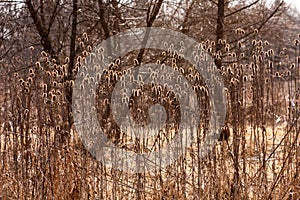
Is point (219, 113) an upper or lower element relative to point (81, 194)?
upper

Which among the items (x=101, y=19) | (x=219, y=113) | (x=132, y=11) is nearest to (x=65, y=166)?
(x=219, y=113)

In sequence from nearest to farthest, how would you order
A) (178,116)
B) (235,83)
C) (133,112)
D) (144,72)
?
(235,83)
(178,116)
(133,112)
(144,72)

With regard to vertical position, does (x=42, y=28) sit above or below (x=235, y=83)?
above

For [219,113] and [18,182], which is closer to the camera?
[18,182]

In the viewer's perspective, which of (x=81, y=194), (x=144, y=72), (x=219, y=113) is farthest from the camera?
(x=144, y=72)

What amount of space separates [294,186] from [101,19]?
2.62 meters

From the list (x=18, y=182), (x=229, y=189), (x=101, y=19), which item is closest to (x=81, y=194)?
(x=18, y=182)

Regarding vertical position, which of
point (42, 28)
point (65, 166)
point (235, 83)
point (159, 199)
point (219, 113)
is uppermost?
point (42, 28)

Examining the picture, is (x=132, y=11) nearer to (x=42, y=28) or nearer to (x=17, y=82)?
(x=42, y=28)

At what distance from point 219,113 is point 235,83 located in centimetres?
82

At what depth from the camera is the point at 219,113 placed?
3.08m

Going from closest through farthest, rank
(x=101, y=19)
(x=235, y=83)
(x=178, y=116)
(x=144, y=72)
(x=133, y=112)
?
(x=235, y=83) → (x=178, y=116) → (x=133, y=112) → (x=101, y=19) → (x=144, y=72)

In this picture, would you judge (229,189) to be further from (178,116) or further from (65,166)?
(65,166)

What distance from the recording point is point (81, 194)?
96.7 inches
